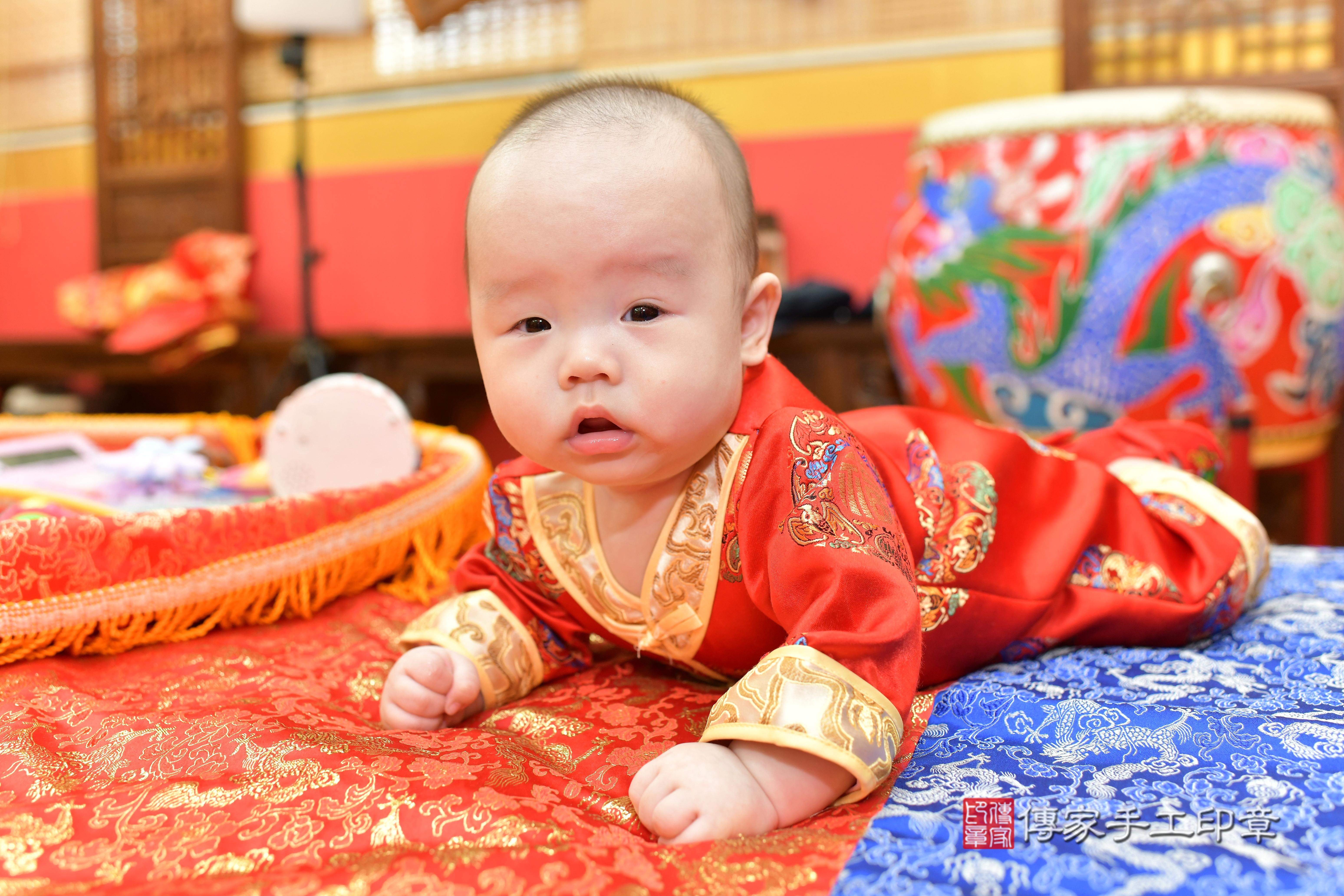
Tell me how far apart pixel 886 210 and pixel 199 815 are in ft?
5.93

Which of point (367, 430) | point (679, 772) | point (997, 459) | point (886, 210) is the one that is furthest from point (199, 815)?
point (886, 210)

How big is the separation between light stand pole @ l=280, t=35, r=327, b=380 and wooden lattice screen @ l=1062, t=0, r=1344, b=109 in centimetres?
151

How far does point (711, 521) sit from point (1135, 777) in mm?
290

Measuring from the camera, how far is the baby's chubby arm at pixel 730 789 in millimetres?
512

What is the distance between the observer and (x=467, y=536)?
1.17 metres

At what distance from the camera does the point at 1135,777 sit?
1.85 feet

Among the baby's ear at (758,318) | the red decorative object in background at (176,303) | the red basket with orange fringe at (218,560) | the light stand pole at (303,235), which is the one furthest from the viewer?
the red decorative object in background at (176,303)

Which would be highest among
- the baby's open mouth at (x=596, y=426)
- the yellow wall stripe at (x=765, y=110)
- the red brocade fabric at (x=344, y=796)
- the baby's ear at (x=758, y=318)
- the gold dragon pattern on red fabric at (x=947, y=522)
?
the yellow wall stripe at (x=765, y=110)

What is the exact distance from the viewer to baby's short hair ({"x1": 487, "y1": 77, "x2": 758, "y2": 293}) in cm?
60

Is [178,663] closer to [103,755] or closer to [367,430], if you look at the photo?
[103,755]

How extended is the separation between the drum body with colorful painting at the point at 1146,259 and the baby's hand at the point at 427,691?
92 cm

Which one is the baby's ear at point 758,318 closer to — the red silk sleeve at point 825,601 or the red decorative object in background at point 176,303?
the red silk sleeve at point 825,601

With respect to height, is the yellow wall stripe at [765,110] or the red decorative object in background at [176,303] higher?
the yellow wall stripe at [765,110]

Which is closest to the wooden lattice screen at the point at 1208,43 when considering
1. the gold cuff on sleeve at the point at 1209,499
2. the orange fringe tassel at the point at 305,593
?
the gold cuff on sleeve at the point at 1209,499
